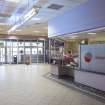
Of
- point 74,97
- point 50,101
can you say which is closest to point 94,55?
point 74,97

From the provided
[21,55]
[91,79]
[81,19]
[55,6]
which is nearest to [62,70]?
[91,79]

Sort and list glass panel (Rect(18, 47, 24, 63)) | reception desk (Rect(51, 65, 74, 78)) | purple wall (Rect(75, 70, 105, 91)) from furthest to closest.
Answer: glass panel (Rect(18, 47, 24, 63)) < reception desk (Rect(51, 65, 74, 78)) < purple wall (Rect(75, 70, 105, 91))

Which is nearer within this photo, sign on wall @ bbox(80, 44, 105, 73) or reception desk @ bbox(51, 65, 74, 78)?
sign on wall @ bbox(80, 44, 105, 73)

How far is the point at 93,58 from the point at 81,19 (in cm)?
164

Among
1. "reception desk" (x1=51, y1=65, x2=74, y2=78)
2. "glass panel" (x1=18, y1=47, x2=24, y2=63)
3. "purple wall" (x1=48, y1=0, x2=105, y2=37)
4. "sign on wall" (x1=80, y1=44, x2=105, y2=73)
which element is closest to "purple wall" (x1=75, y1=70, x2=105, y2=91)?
"sign on wall" (x1=80, y1=44, x2=105, y2=73)

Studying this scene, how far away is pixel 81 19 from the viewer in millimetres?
7723

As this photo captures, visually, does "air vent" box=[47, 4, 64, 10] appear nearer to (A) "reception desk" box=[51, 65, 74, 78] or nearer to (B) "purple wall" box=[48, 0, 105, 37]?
(B) "purple wall" box=[48, 0, 105, 37]

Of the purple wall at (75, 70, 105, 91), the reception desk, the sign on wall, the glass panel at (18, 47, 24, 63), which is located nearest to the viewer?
the purple wall at (75, 70, 105, 91)

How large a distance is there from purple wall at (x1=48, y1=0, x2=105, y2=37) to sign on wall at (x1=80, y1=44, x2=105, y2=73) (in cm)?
84

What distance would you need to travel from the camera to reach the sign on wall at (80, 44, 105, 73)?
7.18 metres

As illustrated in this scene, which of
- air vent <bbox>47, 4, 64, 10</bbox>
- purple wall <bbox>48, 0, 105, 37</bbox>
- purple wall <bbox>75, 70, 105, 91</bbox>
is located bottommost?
purple wall <bbox>75, 70, 105, 91</bbox>

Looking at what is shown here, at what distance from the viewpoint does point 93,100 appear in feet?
19.4

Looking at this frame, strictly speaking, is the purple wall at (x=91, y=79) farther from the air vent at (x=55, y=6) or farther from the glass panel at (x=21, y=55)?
the glass panel at (x=21, y=55)

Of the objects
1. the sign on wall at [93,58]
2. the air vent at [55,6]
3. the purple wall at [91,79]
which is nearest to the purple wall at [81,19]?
the air vent at [55,6]
